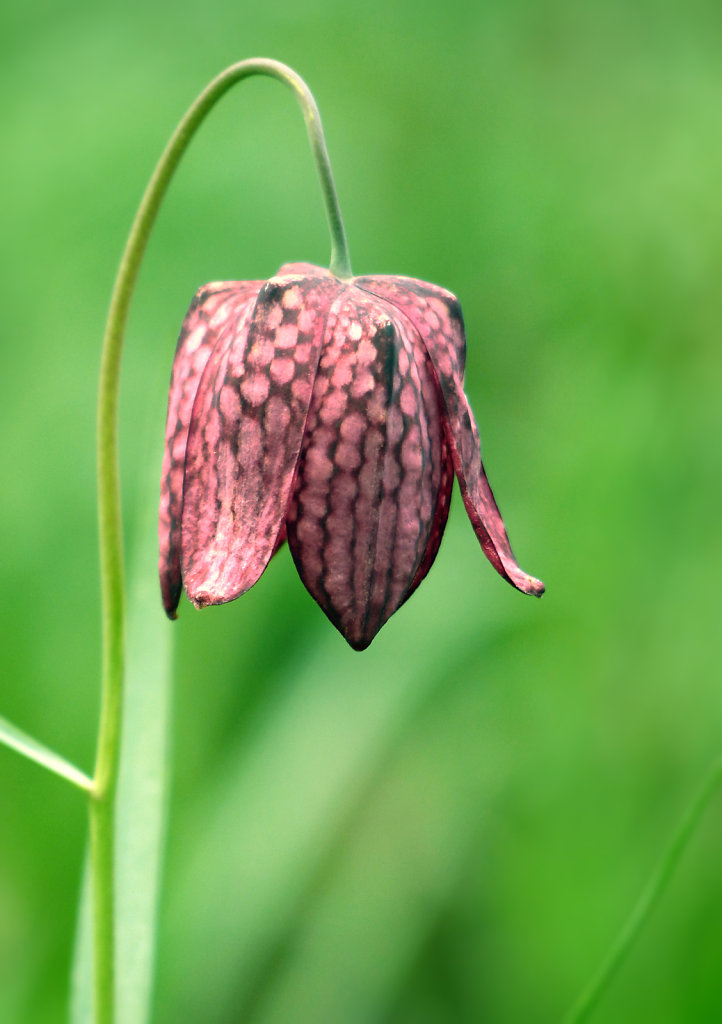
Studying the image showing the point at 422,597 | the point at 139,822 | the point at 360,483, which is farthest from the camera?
the point at 422,597

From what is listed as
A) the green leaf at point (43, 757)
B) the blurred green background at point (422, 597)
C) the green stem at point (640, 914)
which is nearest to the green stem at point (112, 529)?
the green leaf at point (43, 757)

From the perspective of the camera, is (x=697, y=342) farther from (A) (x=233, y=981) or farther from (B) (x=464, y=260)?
(A) (x=233, y=981)

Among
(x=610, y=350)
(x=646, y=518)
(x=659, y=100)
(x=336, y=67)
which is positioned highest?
(x=659, y=100)

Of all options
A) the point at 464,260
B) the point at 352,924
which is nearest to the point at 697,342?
the point at 464,260

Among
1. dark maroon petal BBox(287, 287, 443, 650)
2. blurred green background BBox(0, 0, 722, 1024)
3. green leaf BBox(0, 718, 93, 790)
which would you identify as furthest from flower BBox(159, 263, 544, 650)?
blurred green background BBox(0, 0, 722, 1024)

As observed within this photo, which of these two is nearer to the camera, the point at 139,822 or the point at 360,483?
the point at 360,483

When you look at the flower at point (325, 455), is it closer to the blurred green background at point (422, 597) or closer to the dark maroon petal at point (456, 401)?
the dark maroon petal at point (456, 401)

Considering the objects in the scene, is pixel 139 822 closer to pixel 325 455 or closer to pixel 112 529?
pixel 112 529

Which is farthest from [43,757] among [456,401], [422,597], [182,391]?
[422,597]
